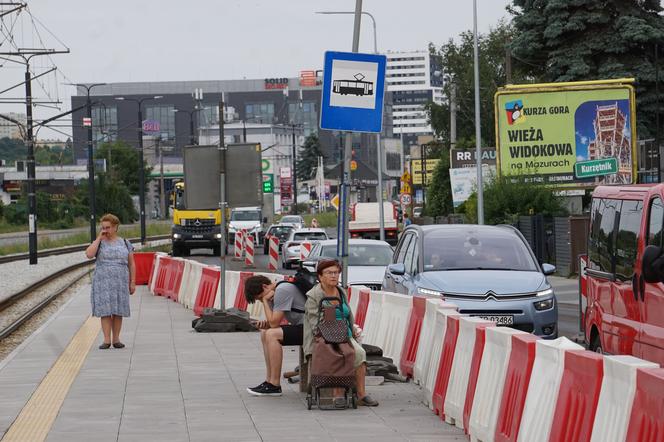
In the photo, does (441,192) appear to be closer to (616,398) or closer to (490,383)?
(490,383)

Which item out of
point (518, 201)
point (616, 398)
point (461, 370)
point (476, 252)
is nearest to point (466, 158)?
point (518, 201)

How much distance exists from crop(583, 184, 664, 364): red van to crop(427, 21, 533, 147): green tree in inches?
2910

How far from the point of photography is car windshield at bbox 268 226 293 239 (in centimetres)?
6213

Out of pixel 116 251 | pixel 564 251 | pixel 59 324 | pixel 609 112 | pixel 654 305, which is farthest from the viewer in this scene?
pixel 609 112

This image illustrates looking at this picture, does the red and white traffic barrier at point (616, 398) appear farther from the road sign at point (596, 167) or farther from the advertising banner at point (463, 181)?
the advertising banner at point (463, 181)

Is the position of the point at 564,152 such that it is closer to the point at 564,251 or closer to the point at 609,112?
the point at 609,112

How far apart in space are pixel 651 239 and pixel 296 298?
3.28 metres

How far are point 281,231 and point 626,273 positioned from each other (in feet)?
170

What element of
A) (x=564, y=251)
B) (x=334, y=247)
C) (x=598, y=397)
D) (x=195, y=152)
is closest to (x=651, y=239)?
(x=598, y=397)

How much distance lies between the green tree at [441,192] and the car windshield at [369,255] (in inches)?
2058

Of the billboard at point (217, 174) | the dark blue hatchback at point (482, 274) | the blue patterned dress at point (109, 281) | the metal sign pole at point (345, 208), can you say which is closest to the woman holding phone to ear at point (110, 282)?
the blue patterned dress at point (109, 281)

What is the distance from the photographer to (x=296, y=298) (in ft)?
41.1

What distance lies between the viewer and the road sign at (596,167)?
159ft

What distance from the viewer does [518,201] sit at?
153ft
